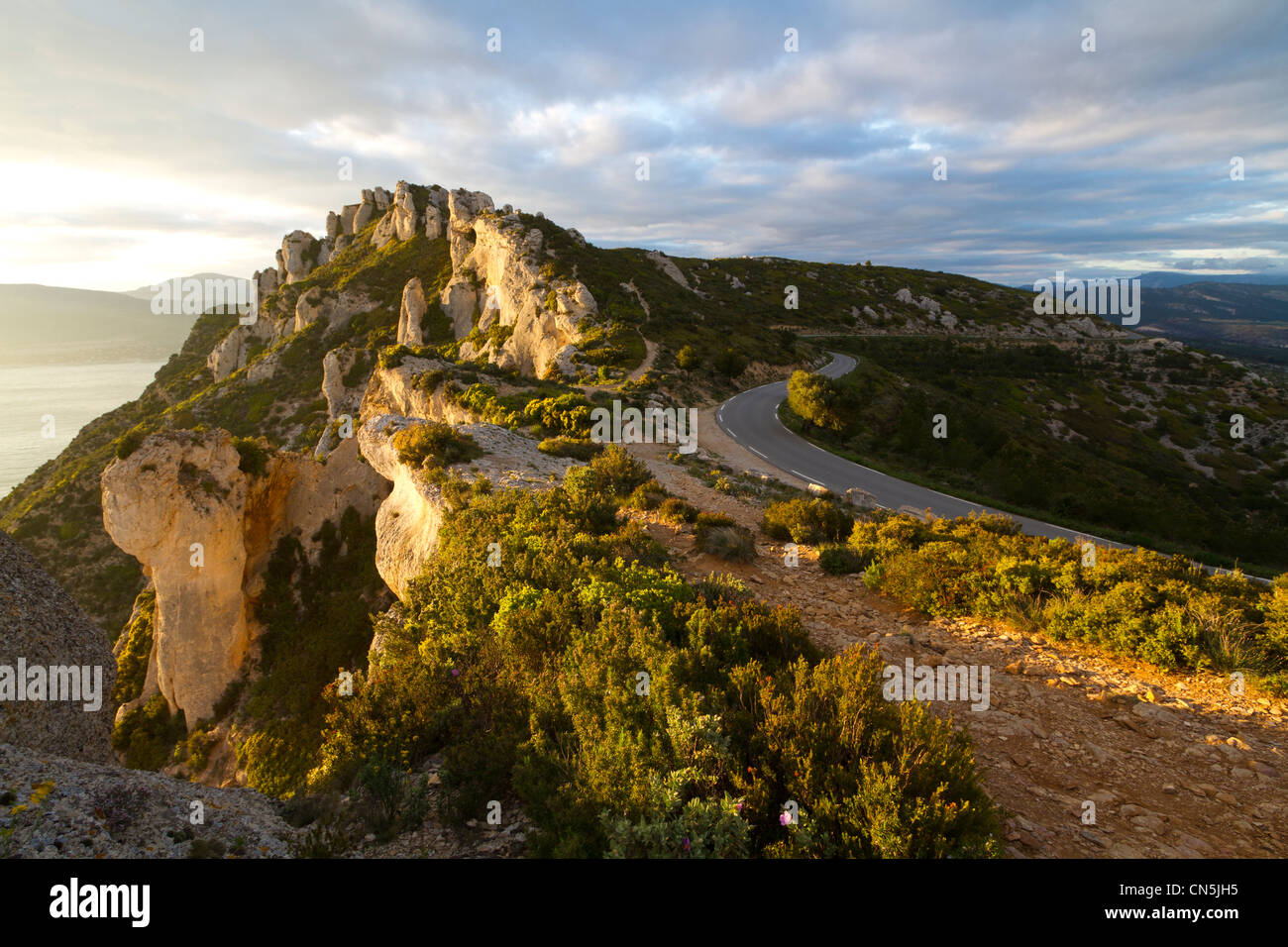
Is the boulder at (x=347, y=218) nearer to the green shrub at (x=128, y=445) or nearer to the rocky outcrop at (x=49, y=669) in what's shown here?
the green shrub at (x=128, y=445)

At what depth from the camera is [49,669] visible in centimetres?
857

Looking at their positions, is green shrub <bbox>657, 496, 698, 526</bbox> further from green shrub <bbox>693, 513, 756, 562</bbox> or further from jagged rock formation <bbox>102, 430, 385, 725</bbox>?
jagged rock formation <bbox>102, 430, 385, 725</bbox>

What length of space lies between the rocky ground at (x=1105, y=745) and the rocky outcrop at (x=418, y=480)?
9.53 meters

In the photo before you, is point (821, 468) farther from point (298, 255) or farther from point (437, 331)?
point (298, 255)

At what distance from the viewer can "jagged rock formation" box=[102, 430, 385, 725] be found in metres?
20.4

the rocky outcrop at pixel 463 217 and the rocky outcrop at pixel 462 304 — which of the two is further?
the rocky outcrop at pixel 463 217

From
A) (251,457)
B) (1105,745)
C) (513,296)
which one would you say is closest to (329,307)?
(513,296)

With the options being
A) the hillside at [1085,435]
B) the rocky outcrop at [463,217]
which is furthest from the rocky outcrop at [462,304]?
the hillside at [1085,435]

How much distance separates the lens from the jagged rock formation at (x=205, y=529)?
20375 mm

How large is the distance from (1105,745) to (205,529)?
27391 millimetres

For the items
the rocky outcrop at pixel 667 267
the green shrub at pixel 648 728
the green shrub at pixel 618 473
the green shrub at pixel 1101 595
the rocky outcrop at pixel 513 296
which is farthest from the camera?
the rocky outcrop at pixel 667 267

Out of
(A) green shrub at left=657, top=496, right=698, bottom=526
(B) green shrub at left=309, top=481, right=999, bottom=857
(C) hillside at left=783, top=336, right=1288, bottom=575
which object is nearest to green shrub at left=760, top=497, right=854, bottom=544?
(A) green shrub at left=657, top=496, right=698, bottom=526

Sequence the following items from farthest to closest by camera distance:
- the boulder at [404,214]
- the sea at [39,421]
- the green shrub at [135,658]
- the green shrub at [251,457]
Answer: the sea at [39,421] → the boulder at [404,214] → the green shrub at [135,658] → the green shrub at [251,457]
